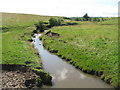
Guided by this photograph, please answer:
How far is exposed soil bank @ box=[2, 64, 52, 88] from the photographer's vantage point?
73.6ft

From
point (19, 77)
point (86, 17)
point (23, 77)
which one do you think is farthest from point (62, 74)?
point (86, 17)

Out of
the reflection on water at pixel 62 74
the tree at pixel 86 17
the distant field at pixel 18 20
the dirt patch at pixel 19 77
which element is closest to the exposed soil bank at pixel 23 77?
the dirt patch at pixel 19 77

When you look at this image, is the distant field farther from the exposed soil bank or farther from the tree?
the exposed soil bank

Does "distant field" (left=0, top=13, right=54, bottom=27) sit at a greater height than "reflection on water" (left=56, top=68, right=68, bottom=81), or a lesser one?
greater

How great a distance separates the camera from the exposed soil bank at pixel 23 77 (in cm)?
2244

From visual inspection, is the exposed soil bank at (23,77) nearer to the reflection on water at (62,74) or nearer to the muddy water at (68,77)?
the muddy water at (68,77)

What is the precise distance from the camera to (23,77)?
24.0m

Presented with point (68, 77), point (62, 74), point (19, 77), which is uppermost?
point (19, 77)

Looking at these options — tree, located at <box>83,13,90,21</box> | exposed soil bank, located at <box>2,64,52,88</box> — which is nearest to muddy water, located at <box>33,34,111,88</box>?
exposed soil bank, located at <box>2,64,52,88</box>

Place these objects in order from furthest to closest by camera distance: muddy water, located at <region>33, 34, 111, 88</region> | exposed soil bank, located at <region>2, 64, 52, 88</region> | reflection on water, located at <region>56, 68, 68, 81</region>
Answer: reflection on water, located at <region>56, 68, 68, 81</region>, muddy water, located at <region>33, 34, 111, 88</region>, exposed soil bank, located at <region>2, 64, 52, 88</region>

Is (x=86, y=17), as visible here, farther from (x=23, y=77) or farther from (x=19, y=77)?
(x=19, y=77)

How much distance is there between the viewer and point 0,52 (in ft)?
111

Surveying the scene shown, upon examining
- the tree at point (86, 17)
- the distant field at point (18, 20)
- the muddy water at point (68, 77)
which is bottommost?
the muddy water at point (68, 77)

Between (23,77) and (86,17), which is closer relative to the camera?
(23,77)
